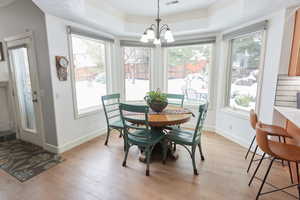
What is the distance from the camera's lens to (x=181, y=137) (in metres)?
2.29

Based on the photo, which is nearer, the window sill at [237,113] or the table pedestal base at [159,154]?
the table pedestal base at [159,154]

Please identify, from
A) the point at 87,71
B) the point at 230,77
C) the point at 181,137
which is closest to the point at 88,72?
the point at 87,71

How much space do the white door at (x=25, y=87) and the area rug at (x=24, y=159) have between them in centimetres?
20

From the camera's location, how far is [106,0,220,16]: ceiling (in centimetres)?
297

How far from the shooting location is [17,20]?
2.69m

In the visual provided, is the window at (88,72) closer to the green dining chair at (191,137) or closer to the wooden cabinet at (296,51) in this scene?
the green dining chair at (191,137)

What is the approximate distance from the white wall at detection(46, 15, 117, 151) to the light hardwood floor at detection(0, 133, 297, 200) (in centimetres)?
35

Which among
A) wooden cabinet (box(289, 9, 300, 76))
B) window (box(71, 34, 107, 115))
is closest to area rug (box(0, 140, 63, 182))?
window (box(71, 34, 107, 115))

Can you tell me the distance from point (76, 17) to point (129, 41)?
57.8 inches

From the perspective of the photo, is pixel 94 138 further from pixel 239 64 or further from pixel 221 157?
pixel 239 64

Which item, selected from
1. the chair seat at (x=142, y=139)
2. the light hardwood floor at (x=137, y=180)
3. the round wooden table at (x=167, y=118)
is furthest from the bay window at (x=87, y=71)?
the round wooden table at (x=167, y=118)

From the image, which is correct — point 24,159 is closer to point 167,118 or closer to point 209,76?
point 167,118

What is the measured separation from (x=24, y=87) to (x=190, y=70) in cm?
353

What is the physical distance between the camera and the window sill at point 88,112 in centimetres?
304
